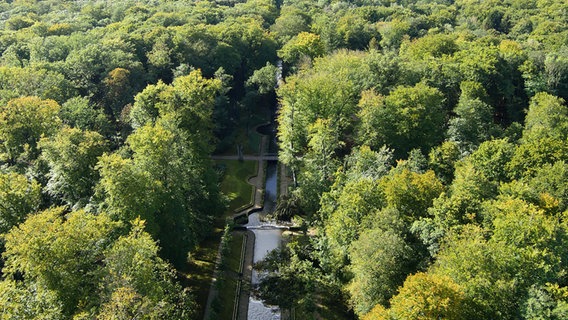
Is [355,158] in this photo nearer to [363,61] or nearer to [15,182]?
[363,61]

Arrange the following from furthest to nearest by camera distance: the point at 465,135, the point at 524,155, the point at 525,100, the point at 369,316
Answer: the point at 525,100, the point at 465,135, the point at 524,155, the point at 369,316

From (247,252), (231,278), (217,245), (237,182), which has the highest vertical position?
(237,182)

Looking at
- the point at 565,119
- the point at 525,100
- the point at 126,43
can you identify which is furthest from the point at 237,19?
the point at 565,119

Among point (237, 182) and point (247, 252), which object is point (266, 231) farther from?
point (237, 182)

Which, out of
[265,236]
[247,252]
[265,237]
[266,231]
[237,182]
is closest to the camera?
[247,252]

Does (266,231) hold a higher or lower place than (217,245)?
lower

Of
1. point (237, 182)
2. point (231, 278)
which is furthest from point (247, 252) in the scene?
point (237, 182)
